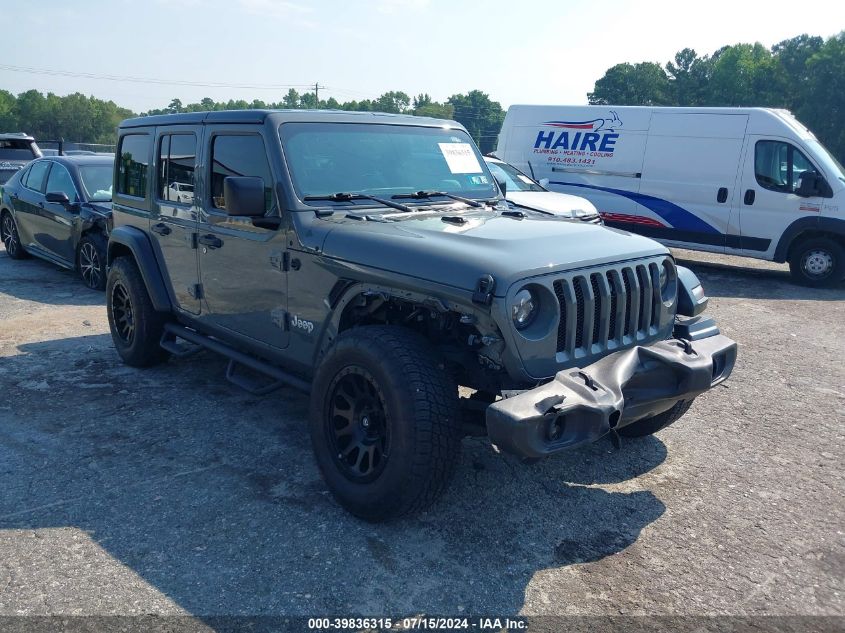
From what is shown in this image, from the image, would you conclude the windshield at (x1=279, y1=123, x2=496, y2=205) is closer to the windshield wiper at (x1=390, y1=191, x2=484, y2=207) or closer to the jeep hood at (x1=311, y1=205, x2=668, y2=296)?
the windshield wiper at (x1=390, y1=191, x2=484, y2=207)

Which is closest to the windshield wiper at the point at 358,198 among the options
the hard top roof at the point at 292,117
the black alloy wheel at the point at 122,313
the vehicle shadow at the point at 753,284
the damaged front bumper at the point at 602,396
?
the hard top roof at the point at 292,117

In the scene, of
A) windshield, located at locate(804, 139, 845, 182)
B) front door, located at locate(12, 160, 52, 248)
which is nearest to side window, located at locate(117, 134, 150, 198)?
front door, located at locate(12, 160, 52, 248)

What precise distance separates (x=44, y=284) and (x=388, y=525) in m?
7.69

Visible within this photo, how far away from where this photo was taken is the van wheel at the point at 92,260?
853cm

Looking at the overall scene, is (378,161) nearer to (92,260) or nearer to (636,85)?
(92,260)

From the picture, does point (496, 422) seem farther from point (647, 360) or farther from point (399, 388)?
point (647, 360)

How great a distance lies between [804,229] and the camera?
10.4 meters

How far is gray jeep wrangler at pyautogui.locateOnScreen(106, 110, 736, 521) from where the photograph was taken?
10.4 ft

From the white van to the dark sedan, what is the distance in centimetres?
777

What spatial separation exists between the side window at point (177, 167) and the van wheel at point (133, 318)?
779 millimetres

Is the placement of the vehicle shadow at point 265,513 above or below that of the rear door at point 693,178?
below

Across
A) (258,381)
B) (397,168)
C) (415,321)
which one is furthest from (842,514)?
(258,381)

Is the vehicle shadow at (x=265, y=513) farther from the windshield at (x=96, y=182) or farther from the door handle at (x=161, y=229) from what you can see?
the windshield at (x=96, y=182)

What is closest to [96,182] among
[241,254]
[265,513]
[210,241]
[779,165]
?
[210,241]
